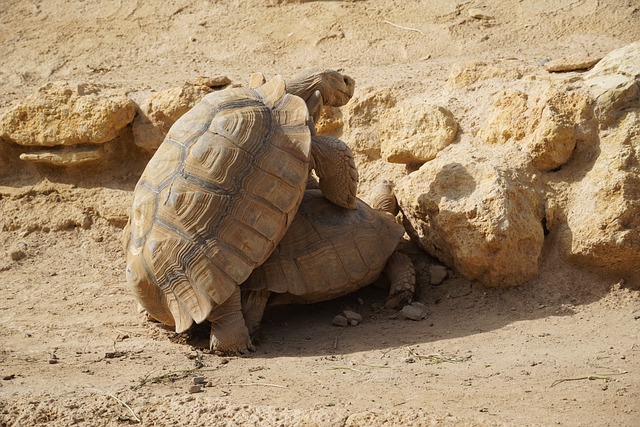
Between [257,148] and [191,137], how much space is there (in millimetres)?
472

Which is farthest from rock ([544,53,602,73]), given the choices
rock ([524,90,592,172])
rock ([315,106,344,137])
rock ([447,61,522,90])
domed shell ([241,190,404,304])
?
domed shell ([241,190,404,304])

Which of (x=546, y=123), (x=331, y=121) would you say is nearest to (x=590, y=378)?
(x=546, y=123)

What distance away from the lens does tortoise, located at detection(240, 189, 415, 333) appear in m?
5.88

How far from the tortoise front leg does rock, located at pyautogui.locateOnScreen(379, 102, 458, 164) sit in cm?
205

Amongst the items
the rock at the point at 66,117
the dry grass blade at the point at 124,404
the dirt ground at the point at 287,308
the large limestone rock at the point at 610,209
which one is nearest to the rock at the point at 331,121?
the dirt ground at the point at 287,308

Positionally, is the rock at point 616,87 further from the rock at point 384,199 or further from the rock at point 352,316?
the rock at point 352,316

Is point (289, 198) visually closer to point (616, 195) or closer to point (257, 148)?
point (257, 148)

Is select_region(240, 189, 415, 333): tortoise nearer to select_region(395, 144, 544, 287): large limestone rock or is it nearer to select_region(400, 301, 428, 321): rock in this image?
select_region(400, 301, 428, 321): rock

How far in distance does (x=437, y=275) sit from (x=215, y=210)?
183 cm

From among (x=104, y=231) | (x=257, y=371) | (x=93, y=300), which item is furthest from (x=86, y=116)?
(x=257, y=371)

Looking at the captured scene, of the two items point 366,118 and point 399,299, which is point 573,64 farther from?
point 399,299

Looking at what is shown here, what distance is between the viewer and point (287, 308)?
6.45m

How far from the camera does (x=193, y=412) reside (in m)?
4.35

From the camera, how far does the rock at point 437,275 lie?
634 cm
